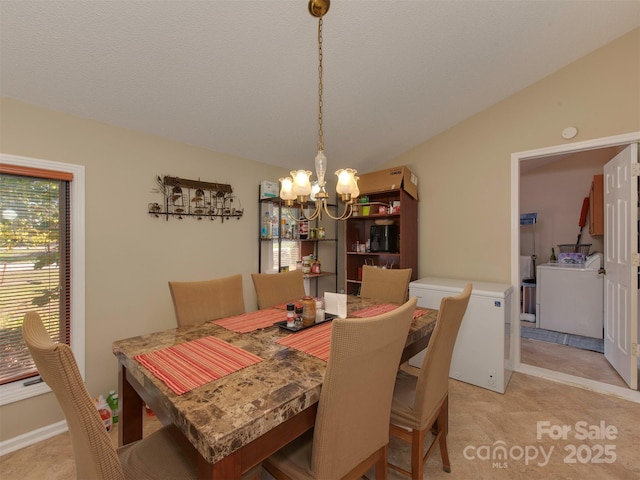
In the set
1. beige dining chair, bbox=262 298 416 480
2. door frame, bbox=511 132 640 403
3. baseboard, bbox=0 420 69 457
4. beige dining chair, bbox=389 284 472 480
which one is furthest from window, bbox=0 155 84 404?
door frame, bbox=511 132 640 403

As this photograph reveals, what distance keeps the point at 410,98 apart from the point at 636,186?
1.96 m

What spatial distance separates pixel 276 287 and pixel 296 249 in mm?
1326

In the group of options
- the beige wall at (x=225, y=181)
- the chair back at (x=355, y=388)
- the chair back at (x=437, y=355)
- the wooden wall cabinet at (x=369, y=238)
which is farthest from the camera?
the wooden wall cabinet at (x=369, y=238)

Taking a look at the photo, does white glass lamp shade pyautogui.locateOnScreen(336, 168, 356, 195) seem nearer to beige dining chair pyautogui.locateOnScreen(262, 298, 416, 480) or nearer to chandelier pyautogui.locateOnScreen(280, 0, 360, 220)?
chandelier pyautogui.locateOnScreen(280, 0, 360, 220)

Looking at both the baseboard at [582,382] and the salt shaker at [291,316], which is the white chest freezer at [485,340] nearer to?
the baseboard at [582,382]

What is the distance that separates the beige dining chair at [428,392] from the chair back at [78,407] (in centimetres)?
118

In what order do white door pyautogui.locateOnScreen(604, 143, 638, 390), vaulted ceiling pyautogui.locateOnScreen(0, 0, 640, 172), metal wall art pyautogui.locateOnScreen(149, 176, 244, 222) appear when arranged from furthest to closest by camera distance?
metal wall art pyautogui.locateOnScreen(149, 176, 244, 222) → white door pyautogui.locateOnScreen(604, 143, 638, 390) → vaulted ceiling pyautogui.locateOnScreen(0, 0, 640, 172)

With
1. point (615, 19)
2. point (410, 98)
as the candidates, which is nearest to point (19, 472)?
point (410, 98)

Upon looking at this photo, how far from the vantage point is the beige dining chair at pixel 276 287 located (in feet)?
7.50

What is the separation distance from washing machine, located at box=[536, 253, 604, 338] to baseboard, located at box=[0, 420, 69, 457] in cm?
521

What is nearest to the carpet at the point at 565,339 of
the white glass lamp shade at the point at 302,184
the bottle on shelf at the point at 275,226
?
the bottle on shelf at the point at 275,226

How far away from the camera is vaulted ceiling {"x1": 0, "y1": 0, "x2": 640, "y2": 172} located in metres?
1.53

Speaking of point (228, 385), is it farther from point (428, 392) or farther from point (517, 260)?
point (517, 260)

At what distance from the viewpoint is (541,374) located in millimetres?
2750
